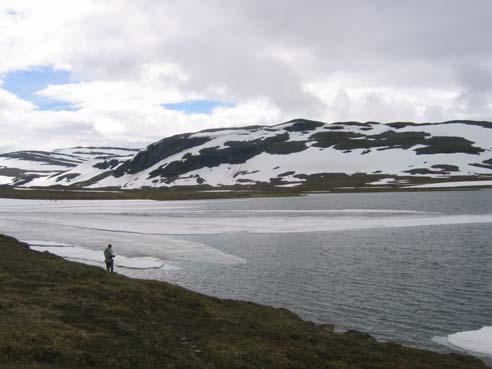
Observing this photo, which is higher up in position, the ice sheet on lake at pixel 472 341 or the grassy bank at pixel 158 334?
the grassy bank at pixel 158 334

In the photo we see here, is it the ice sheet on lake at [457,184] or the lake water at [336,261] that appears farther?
the ice sheet on lake at [457,184]

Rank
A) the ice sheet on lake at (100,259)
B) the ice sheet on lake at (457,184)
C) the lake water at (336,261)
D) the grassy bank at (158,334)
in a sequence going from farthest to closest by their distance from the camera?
the ice sheet on lake at (457,184) → the ice sheet on lake at (100,259) → the lake water at (336,261) → the grassy bank at (158,334)

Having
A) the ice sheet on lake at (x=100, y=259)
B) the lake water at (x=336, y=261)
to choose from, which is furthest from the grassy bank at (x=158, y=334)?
the ice sheet on lake at (x=100, y=259)

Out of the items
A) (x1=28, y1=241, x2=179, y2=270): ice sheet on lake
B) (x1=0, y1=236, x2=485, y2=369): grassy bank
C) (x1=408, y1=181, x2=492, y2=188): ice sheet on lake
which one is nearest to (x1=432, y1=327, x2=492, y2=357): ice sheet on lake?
(x1=0, y1=236, x2=485, y2=369): grassy bank

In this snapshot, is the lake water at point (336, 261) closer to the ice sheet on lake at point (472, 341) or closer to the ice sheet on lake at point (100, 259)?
the ice sheet on lake at point (100, 259)

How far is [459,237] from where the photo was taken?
169 feet

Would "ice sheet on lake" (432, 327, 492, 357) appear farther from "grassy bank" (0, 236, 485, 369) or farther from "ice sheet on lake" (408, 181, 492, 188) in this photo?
"ice sheet on lake" (408, 181, 492, 188)

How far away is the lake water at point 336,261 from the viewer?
27094 millimetres

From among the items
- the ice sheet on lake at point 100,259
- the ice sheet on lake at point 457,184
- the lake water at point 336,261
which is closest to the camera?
the lake water at point 336,261

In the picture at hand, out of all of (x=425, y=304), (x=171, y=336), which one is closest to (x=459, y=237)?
(x=425, y=304)

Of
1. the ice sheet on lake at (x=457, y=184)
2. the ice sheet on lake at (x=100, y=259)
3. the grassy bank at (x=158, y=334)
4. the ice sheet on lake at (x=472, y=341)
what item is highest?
the ice sheet on lake at (x=457, y=184)

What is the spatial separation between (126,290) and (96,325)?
22.9 ft

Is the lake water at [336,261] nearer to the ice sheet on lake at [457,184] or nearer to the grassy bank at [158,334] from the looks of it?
the grassy bank at [158,334]

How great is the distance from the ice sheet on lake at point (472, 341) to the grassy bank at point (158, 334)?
5.48ft
